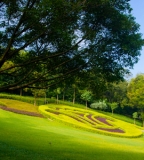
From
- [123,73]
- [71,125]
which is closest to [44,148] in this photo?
[123,73]

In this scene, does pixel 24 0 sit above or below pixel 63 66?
above

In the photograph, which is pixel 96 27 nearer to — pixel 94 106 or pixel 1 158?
pixel 1 158

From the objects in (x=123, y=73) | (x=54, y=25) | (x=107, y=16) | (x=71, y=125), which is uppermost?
(x=107, y=16)

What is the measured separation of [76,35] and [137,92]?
53566mm

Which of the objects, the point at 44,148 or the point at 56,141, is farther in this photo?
the point at 56,141

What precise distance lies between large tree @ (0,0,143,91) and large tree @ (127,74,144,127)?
51223mm

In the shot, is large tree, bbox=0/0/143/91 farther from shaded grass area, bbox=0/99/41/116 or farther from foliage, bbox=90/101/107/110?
foliage, bbox=90/101/107/110

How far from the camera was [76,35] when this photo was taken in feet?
26.6

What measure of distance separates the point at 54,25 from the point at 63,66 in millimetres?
2429

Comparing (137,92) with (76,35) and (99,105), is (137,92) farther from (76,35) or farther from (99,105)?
(76,35)

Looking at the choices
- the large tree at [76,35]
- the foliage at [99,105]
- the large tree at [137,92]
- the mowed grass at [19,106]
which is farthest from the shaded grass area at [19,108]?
the large tree at [137,92]

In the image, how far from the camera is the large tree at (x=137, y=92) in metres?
58.8

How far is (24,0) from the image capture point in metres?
7.56

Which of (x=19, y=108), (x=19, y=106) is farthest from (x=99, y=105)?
(x=19, y=108)
